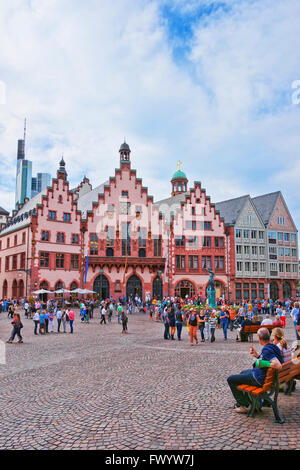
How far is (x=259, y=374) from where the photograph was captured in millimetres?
7195

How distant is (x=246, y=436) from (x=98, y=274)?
150 feet

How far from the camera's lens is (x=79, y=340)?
768 inches

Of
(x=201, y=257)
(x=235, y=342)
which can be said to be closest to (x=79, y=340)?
(x=235, y=342)

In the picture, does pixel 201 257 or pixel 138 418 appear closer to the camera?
pixel 138 418

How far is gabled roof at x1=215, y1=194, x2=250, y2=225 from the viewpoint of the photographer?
57.8 metres

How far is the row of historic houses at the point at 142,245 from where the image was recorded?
48938mm

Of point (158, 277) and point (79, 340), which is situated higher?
point (158, 277)

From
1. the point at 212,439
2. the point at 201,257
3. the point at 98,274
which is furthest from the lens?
the point at 201,257

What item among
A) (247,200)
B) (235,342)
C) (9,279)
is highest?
(247,200)

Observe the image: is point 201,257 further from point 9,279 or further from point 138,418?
point 138,418

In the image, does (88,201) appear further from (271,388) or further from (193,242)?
(271,388)

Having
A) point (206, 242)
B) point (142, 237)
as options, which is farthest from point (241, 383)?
point (206, 242)

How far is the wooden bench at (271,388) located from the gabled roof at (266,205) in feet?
176
